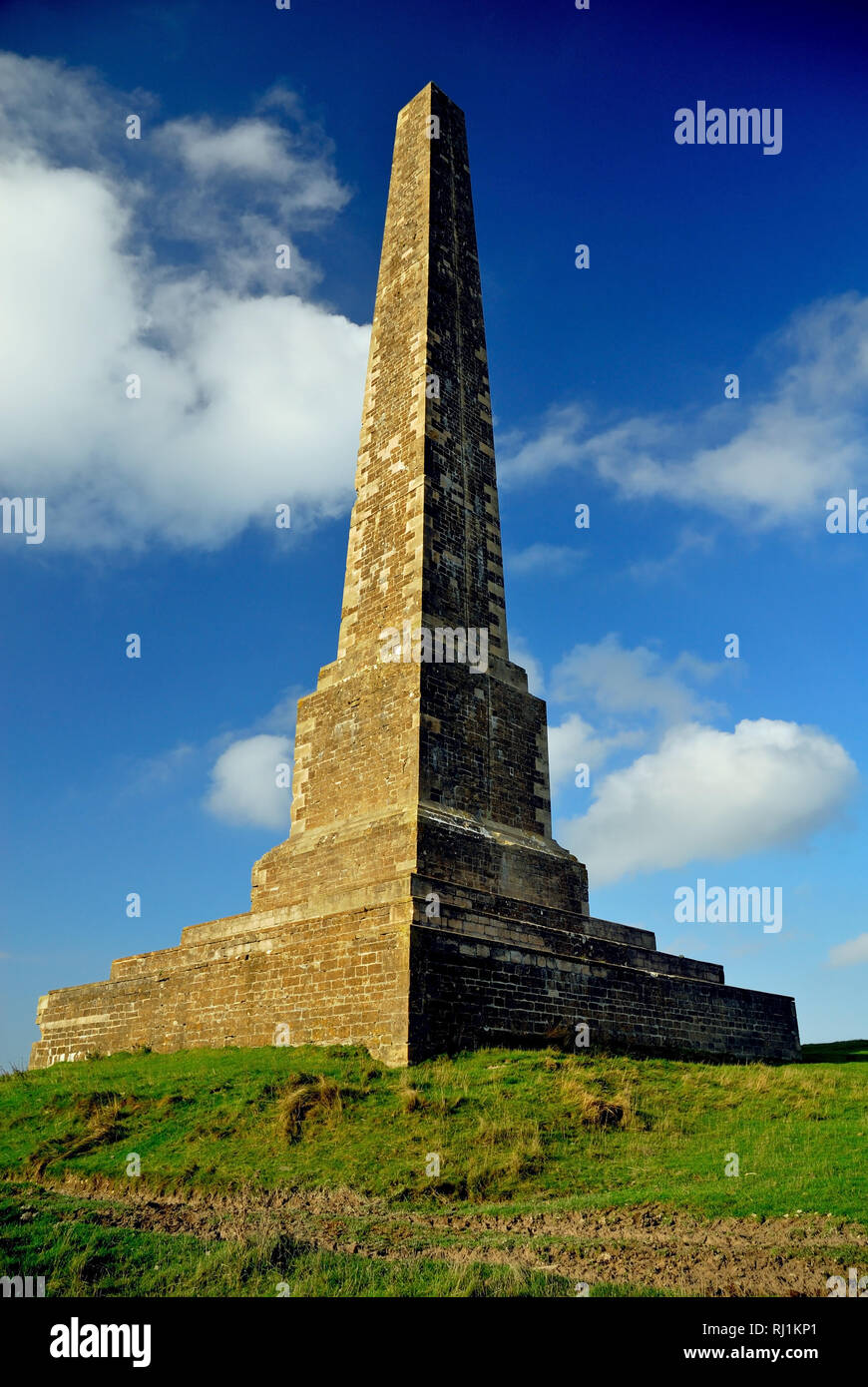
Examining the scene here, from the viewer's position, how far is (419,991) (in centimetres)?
1432

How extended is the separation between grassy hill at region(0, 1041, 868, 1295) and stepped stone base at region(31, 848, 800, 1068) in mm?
724

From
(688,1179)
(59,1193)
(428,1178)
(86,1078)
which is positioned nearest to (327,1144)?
(428,1178)

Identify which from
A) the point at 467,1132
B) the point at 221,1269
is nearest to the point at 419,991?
the point at 467,1132

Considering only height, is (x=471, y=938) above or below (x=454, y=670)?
below

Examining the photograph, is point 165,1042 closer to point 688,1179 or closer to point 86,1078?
point 86,1078

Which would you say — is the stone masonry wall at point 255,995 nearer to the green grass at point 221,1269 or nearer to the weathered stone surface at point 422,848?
the weathered stone surface at point 422,848

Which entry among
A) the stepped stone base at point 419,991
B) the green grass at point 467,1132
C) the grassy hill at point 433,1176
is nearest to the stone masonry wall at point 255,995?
the stepped stone base at point 419,991

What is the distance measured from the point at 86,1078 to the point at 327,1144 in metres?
7.84

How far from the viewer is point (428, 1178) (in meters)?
10.7

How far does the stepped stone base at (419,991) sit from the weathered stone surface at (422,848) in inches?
1.8

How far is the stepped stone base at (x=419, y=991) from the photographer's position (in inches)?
579
